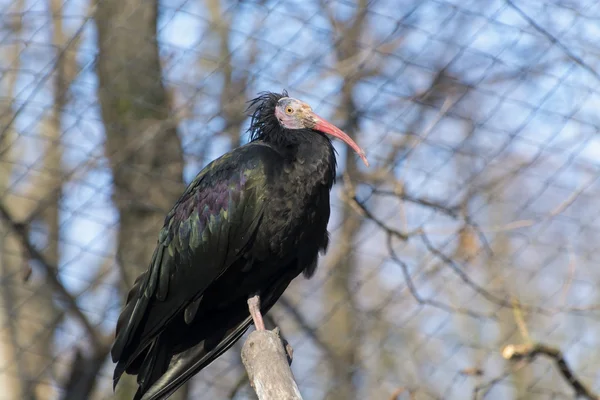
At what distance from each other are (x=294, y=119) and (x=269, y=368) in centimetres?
172

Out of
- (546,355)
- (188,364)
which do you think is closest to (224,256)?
(188,364)

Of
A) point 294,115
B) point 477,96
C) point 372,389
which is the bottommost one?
point 372,389

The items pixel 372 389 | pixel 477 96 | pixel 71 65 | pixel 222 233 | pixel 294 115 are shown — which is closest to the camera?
pixel 222 233

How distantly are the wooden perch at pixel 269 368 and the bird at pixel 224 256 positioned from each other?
1.87ft

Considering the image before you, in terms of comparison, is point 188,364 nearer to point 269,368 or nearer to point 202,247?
point 202,247

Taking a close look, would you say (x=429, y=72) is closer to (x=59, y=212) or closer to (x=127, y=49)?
(x=127, y=49)

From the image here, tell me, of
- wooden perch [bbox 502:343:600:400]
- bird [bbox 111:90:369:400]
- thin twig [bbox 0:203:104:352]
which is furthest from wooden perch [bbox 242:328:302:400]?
thin twig [bbox 0:203:104:352]

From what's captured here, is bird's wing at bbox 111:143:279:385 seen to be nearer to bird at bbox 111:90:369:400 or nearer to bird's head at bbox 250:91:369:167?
bird at bbox 111:90:369:400

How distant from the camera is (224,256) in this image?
4.22 m

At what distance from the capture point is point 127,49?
627 cm

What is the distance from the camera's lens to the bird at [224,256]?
4168mm

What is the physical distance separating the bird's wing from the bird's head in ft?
1.14

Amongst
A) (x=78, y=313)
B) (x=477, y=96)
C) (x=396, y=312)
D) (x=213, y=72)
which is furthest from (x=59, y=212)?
(x=396, y=312)

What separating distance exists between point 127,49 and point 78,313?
1.72 metres
